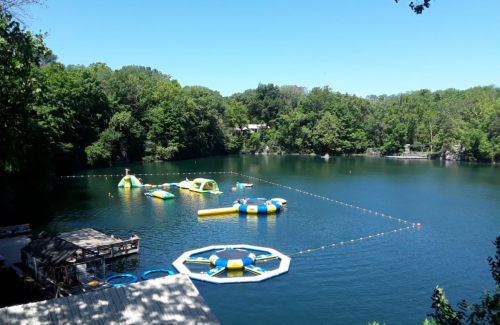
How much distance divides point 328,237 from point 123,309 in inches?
815

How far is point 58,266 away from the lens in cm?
1723

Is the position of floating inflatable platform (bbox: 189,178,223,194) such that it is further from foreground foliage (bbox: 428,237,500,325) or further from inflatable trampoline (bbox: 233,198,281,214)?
foreground foliage (bbox: 428,237,500,325)

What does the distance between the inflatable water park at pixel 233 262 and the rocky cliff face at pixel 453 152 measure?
89.4m

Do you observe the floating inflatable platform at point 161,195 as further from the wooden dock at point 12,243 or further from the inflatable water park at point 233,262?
the inflatable water park at point 233,262

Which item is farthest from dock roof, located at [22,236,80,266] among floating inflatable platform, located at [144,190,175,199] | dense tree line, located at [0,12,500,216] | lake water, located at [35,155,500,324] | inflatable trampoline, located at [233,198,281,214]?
floating inflatable platform, located at [144,190,175,199]

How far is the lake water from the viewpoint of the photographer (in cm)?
1877

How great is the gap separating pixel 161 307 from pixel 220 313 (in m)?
6.97

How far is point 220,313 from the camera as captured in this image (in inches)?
690

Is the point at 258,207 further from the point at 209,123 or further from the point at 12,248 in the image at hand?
the point at 209,123

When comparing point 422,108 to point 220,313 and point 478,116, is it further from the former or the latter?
point 220,313

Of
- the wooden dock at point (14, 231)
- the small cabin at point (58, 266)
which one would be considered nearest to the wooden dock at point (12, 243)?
the wooden dock at point (14, 231)

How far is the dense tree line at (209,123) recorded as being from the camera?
60906 mm

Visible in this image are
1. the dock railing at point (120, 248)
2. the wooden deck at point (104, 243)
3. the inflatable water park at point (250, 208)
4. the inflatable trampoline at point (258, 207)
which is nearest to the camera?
the dock railing at point (120, 248)

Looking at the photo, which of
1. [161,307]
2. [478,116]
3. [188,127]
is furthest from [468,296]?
[478,116]
